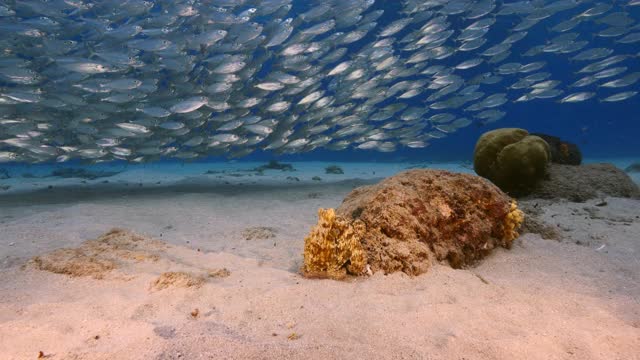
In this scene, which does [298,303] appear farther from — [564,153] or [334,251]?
[564,153]

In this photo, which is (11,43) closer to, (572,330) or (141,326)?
(141,326)

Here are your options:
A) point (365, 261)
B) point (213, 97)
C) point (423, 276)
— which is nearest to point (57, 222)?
point (365, 261)

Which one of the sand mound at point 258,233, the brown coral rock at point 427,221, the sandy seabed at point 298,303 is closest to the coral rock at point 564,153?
the sandy seabed at point 298,303

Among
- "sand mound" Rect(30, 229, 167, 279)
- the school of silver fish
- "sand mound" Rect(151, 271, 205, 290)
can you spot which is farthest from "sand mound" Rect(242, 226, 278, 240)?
the school of silver fish

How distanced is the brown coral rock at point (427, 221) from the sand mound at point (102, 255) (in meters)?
1.87

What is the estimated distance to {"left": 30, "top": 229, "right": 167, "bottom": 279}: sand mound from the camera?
2.94 meters

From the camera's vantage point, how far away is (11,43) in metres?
8.59

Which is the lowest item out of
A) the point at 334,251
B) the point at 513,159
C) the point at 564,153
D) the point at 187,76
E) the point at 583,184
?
the point at 583,184

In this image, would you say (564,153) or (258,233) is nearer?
(258,233)

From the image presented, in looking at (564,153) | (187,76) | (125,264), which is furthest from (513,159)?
(187,76)

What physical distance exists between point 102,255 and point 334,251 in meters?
2.42

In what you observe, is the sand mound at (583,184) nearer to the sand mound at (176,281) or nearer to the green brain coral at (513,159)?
the green brain coral at (513,159)

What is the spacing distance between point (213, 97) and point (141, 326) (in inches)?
358

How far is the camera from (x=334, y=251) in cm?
287
